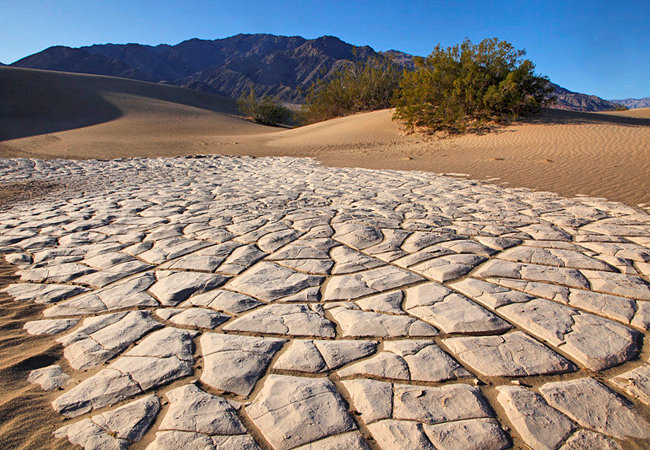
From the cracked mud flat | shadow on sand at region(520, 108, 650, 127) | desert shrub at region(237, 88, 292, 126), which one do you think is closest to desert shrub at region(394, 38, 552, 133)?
shadow on sand at region(520, 108, 650, 127)

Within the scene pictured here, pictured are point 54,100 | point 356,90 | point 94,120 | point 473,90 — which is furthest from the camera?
point 54,100

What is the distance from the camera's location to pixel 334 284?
281 cm

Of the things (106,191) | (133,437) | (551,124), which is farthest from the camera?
(551,124)

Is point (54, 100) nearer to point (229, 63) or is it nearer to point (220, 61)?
point (229, 63)

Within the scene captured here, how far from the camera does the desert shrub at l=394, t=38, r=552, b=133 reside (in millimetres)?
12062

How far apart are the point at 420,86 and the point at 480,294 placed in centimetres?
1212

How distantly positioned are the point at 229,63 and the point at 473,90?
99.6m

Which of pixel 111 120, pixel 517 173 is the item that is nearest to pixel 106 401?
pixel 517 173

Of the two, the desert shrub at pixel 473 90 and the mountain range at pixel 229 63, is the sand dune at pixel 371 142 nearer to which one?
the desert shrub at pixel 473 90

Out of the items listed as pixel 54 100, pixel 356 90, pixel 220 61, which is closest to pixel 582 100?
pixel 356 90

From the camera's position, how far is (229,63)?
100 m

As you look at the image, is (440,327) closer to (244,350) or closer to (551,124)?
(244,350)

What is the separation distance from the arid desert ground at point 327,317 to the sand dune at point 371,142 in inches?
52.6

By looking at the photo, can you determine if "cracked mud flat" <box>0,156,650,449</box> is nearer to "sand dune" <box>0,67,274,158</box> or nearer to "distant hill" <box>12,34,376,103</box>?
"sand dune" <box>0,67,274,158</box>
